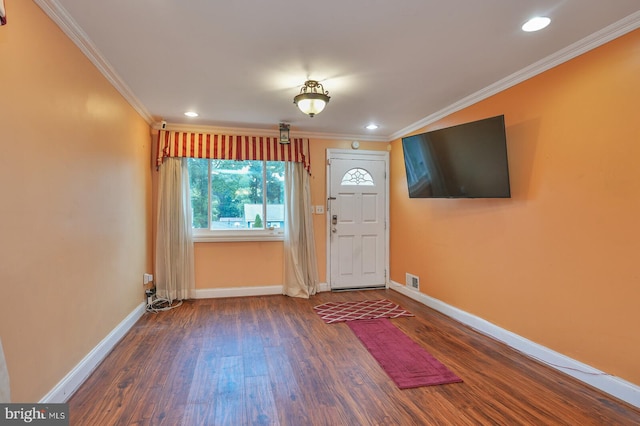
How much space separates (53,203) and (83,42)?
1.13 metres

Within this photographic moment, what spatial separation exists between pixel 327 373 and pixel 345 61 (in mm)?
2375

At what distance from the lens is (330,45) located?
7.09 feet

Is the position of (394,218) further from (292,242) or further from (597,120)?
(597,120)

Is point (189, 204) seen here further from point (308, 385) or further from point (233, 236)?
point (308, 385)

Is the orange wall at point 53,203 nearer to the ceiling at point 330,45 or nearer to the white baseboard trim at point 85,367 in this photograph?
the white baseboard trim at point 85,367

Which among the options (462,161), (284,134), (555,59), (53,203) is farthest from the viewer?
(284,134)

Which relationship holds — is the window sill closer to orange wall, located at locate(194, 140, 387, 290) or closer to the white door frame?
orange wall, located at locate(194, 140, 387, 290)

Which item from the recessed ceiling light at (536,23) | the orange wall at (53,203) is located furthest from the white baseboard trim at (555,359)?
the orange wall at (53,203)

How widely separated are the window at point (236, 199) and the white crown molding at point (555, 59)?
95.0 inches

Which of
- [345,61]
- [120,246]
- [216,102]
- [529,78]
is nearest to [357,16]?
[345,61]

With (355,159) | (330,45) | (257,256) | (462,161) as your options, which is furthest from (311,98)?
(257,256)

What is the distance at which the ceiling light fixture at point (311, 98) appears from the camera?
104 inches

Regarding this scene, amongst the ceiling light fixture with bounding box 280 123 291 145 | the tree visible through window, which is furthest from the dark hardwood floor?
the ceiling light fixture with bounding box 280 123 291 145

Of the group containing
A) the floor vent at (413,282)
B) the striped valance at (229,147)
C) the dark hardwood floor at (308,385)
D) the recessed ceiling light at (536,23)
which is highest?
the recessed ceiling light at (536,23)
